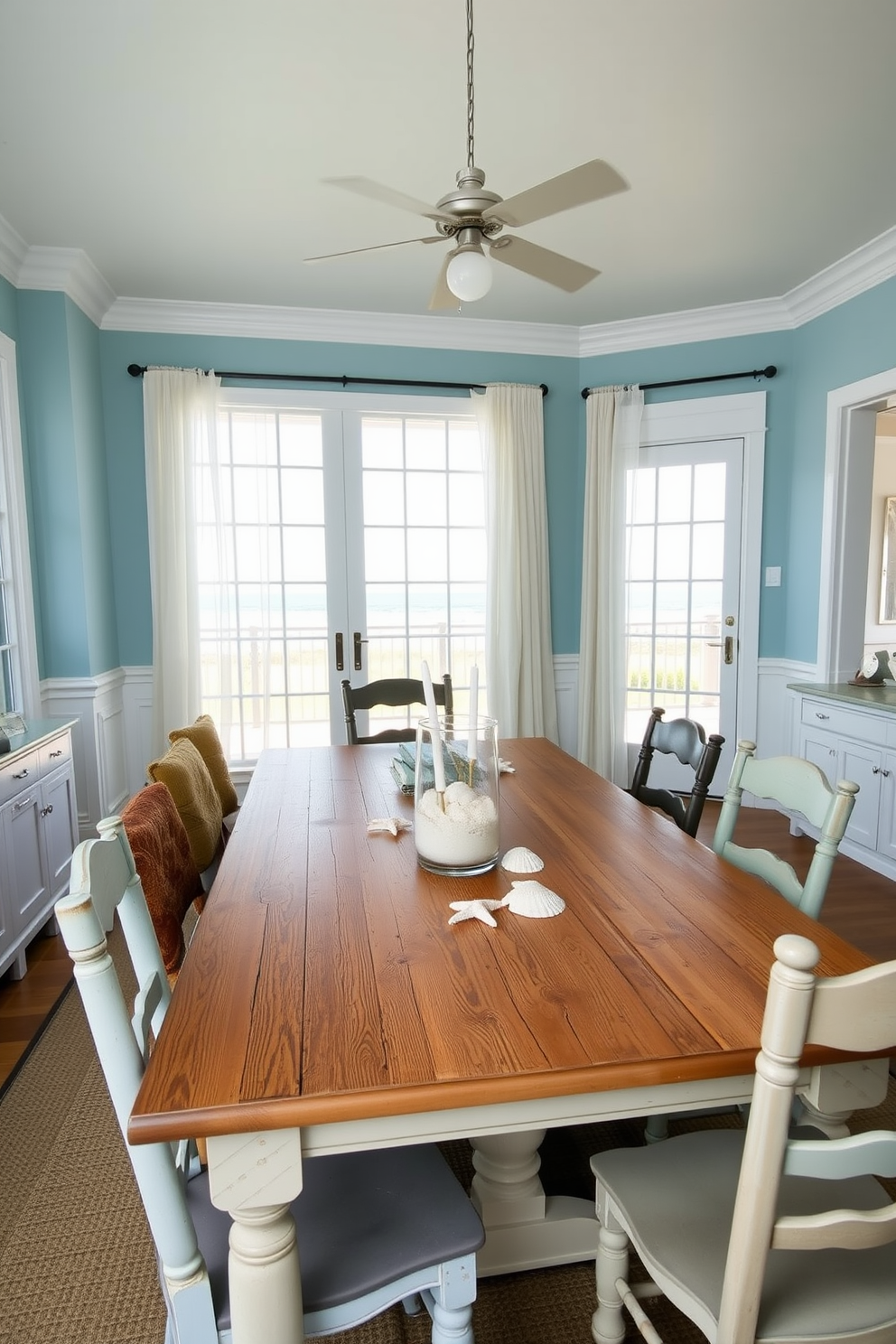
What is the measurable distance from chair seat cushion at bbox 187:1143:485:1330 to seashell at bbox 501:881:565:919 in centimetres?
41

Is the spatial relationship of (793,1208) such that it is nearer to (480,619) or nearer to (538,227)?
(538,227)

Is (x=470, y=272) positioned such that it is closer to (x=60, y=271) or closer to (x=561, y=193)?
(x=561, y=193)

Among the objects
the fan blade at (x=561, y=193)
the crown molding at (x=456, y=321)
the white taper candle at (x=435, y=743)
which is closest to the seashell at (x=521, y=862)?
the white taper candle at (x=435, y=743)

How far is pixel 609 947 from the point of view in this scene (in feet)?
4.13

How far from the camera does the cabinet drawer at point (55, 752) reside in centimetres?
298

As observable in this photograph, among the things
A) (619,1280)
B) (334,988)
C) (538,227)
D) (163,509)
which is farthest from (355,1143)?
(163,509)

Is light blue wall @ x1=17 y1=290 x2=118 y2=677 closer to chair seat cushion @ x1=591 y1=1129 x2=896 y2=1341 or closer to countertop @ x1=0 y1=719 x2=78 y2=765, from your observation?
countertop @ x1=0 y1=719 x2=78 y2=765

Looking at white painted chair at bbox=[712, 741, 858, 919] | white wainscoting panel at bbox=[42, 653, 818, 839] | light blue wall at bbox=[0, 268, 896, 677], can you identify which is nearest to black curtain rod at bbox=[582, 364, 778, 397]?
light blue wall at bbox=[0, 268, 896, 677]

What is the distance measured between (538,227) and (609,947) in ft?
10.4

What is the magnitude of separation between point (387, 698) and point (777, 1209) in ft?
8.10

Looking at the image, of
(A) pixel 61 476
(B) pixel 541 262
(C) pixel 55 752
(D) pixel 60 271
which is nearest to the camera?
(B) pixel 541 262

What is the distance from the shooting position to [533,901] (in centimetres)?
140

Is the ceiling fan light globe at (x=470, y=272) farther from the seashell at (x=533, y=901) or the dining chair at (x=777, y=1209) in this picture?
the dining chair at (x=777, y=1209)

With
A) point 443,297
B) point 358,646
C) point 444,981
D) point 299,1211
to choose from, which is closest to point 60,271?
point 443,297
